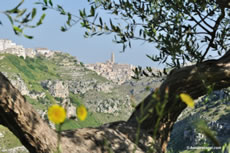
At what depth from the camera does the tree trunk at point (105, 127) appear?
3740 mm

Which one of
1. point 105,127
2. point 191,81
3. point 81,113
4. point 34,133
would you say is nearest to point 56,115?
point 81,113

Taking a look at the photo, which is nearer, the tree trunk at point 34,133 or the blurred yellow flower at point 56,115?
the blurred yellow flower at point 56,115

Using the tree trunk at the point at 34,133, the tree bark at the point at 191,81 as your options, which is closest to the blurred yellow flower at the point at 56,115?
the tree trunk at the point at 34,133

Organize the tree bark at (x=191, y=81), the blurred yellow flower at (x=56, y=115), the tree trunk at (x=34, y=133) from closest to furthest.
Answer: the blurred yellow flower at (x=56, y=115) → the tree trunk at (x=34, y=133) → the tree bark at (x=191, y=81)

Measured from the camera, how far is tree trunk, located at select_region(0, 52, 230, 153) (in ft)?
12.3

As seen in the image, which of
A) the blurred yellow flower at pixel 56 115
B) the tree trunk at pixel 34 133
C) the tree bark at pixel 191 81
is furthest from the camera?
the tree bark at pixel 191 81

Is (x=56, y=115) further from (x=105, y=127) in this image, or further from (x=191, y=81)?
(x=191, y=81)

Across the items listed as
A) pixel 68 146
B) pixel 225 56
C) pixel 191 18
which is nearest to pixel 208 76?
pixel 225 56

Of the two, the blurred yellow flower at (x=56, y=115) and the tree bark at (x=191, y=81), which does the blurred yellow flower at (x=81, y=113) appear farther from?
the tree bark at (x=191, y=81)

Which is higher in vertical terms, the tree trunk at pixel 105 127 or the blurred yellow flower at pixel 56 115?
the blurred yellow flower at pixel 56 115

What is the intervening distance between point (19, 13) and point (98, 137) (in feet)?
11.5

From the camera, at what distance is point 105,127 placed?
5582 mm

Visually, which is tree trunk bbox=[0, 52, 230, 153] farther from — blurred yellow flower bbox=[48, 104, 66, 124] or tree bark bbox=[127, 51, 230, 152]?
blurred yellow flower bbox=[48, 104, 66, 124]

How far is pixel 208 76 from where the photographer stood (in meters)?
5.53
